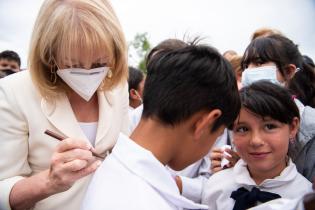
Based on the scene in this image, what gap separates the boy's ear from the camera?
1324 millimetres

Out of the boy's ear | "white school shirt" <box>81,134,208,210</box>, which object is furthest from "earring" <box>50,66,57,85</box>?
the boy's ear

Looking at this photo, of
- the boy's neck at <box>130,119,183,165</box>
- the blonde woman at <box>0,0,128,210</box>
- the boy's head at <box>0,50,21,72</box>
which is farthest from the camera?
the boy's head at <box>0,50,21,72</box>

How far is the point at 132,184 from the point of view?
4.00 feet

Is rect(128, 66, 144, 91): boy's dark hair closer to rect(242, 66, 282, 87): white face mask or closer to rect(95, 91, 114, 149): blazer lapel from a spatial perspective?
rect(242, 66, 282, 87): white face mask

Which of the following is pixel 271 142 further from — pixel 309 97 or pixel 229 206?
pixel 309 97

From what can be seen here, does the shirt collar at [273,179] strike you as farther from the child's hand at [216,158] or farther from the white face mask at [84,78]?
the white face mask at [84,78]

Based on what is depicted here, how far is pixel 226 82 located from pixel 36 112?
2.75 ft

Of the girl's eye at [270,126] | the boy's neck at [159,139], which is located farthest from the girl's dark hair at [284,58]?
the boy's neck at [159,139]

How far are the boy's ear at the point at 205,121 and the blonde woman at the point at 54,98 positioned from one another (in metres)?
0.48

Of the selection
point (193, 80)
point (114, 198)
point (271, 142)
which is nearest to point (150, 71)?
point (193, 80)

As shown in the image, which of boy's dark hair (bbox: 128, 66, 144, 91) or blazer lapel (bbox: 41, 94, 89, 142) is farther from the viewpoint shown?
boy's dark hair (bbox: 128, 66, 144, 91)

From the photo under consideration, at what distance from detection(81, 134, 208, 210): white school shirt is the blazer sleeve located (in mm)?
537

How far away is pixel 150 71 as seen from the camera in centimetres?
148

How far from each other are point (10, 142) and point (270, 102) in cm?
121
